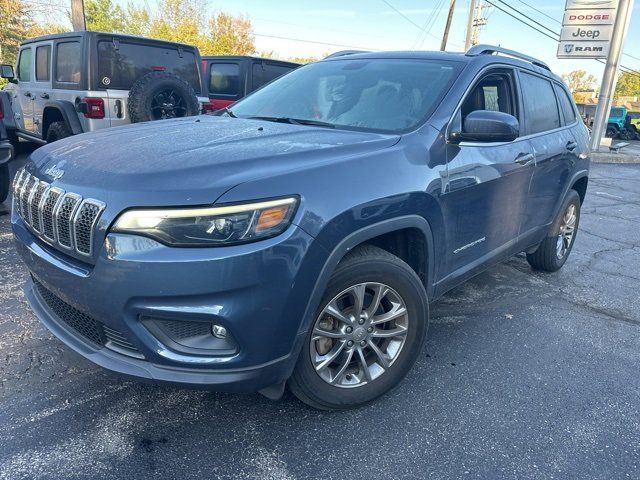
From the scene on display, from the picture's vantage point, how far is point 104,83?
623 centimetres

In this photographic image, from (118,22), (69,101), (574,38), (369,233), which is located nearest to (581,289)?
(369,233)

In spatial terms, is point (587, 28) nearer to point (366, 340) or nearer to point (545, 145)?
point (545, 145)

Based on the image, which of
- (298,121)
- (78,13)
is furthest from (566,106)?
(78,13)

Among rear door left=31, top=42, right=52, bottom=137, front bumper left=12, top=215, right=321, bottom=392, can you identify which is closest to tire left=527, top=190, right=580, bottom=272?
front bumper left=12, top=215, right=321, bottom=392

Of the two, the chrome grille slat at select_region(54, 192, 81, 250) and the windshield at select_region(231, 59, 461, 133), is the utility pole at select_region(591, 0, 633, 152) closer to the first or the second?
the windshield at select_region(231, 59, 461, 133)

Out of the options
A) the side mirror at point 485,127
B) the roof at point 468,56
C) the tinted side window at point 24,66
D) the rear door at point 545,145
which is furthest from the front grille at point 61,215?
the tinted side window at point 24,66

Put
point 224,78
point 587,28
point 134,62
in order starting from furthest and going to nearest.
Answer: point 587,28, point 224,78, point 134,62

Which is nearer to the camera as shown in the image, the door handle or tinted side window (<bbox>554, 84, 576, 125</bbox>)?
the door handle

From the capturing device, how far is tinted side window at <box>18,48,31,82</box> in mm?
7691

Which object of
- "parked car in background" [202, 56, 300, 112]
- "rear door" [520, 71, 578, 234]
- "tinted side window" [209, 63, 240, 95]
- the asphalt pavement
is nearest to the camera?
the asphalt pavement

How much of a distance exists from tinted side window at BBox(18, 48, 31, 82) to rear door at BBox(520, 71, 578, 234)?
7.50 meters

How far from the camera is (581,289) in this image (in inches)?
174

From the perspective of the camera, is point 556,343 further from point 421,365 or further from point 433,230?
point 433,230

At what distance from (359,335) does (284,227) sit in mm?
786
